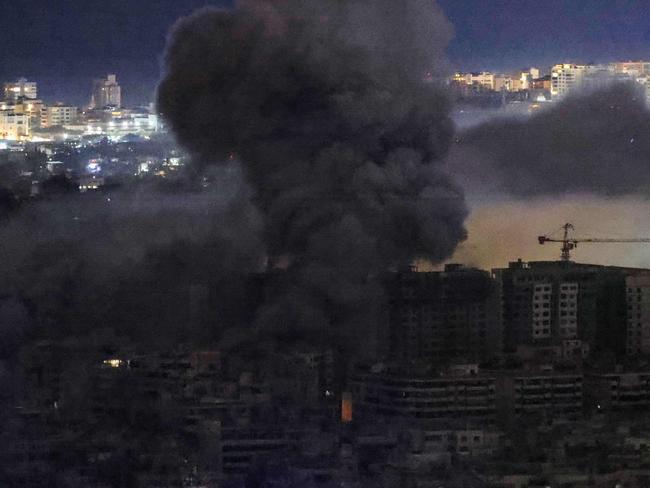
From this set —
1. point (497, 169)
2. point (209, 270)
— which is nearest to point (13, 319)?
point (209, 270)

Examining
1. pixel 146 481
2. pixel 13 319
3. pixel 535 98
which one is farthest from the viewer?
pixel 535 98

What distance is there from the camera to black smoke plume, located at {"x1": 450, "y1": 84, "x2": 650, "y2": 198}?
15797mm

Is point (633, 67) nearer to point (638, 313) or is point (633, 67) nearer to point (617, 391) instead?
point (638, 313)

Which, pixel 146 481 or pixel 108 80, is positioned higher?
pixel 108 80

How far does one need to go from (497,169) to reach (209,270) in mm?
2408

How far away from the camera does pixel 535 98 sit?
52.6 feet

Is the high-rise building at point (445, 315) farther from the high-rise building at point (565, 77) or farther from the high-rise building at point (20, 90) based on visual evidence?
the high-rise building at point (20, 90)

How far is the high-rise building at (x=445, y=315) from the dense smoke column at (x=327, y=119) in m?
0.21

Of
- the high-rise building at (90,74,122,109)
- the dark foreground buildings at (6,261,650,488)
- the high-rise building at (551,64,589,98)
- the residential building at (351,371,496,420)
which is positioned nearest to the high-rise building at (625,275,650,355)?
the dark foreground buildings at (6,261,650,488)

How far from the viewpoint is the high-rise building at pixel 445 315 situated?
12938mm

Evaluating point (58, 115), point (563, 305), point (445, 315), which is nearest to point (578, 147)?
point (563, 305)

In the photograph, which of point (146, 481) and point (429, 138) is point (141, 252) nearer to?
point (429, 138)

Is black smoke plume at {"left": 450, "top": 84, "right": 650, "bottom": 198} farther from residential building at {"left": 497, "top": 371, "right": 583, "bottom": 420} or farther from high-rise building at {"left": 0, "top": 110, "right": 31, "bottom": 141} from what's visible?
residential building at {"left": 497, "top": 371, "right": 583, "bottom": 420}

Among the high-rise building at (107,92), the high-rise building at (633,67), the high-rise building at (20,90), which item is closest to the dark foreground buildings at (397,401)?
the high-rise building at (633,67)
